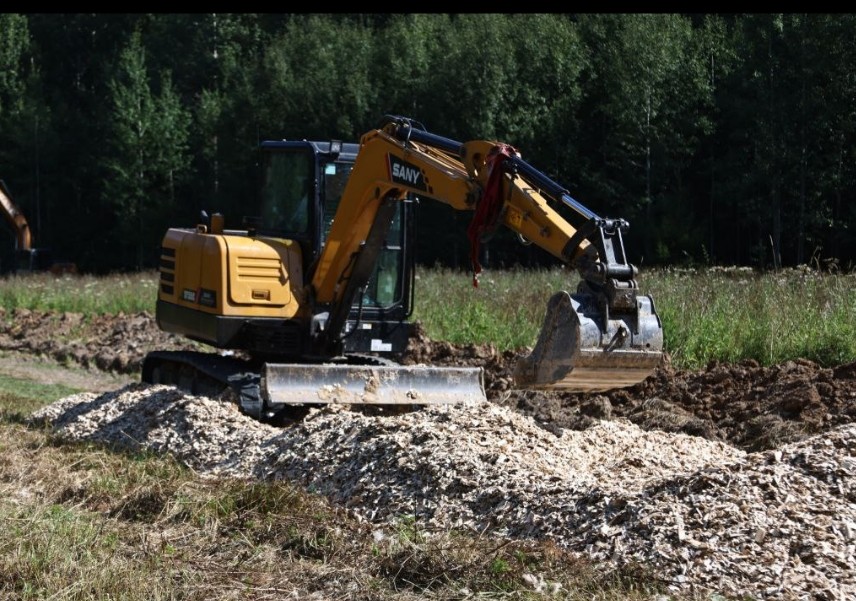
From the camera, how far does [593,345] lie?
25.1 ft

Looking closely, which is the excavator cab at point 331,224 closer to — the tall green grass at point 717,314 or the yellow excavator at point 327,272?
the yellow excavator at point 327,272

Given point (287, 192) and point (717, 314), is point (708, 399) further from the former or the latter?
point (287, 192)

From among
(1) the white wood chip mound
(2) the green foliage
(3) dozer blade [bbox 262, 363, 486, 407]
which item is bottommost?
(1) the white wood chip mound

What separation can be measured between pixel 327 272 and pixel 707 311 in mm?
4849

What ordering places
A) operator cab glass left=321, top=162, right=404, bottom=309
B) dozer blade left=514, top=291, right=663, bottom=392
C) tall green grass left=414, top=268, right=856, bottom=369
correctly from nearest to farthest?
dozer blade left=514, top=291, right=663, bottom=392, operator cab glass left=321, top=162, right=404, bottom=309, tall green grass left=414, top=268, right=856, bottom=369

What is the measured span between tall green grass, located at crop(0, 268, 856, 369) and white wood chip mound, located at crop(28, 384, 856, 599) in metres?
3.58

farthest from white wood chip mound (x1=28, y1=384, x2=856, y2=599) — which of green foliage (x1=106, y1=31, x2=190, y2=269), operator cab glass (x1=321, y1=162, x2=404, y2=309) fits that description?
green foliage (x1=106, y1=31, x2=190, y2=269)

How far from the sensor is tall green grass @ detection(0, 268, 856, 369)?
12.3 meters

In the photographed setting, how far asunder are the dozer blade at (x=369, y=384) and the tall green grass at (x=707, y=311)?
10.0 ft

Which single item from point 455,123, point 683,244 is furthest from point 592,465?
point 455,123

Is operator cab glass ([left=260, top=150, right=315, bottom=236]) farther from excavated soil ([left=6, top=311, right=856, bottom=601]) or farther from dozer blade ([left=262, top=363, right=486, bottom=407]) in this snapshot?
excavated soil ([left=6, top=311, right=856, bottom=601])

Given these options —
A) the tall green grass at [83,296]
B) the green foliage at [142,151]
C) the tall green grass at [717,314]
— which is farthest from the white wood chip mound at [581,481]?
the green foliage at [142,151]

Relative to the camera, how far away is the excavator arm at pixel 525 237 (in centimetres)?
772

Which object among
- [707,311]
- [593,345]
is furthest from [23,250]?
[593,345]
